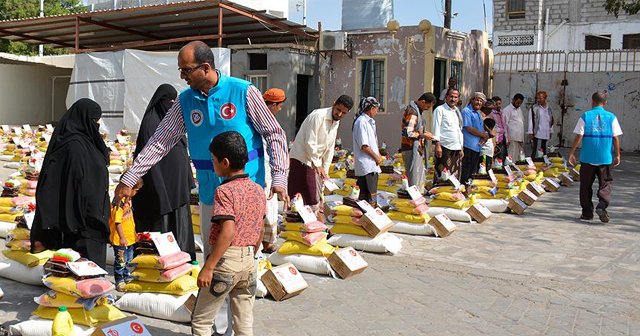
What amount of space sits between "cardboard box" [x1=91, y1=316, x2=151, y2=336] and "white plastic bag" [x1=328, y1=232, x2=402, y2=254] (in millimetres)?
3582

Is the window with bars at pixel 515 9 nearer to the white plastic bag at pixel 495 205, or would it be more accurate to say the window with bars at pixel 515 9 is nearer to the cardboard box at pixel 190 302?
the white plastic bag at pixel 495 205

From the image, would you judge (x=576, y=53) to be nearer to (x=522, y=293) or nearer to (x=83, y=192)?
(x=522, y=293)

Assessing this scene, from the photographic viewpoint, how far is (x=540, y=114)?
14836 mm

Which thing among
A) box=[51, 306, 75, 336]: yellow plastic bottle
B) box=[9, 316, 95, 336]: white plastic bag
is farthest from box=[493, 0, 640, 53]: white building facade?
box=[51, 306, 75, 336]: yellow plastic bottle

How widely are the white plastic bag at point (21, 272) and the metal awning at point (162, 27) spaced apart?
33.7ft

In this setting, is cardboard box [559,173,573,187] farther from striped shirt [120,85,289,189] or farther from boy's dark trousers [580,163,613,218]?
striped shirt [120,85,289,189]

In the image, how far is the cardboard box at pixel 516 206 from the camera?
33.1 ft

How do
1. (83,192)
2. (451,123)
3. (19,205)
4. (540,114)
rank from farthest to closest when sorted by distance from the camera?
(540,114), (451,123), (19,205), (83,192)

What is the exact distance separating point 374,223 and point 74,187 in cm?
313

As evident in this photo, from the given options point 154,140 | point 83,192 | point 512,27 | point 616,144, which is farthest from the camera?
point 512,27

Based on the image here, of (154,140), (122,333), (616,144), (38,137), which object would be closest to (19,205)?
(154,140)

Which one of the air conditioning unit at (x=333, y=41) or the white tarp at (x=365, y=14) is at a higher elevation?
the white tarp at (x=365, y=14)

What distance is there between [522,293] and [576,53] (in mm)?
17486

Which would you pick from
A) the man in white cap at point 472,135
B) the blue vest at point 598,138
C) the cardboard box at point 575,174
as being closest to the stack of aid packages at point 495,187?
the man in white cap at point 472,135
